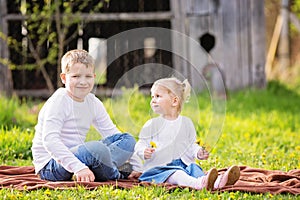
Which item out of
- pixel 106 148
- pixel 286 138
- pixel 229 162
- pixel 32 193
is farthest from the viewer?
pixel 286 138

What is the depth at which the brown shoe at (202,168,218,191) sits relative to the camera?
373cm

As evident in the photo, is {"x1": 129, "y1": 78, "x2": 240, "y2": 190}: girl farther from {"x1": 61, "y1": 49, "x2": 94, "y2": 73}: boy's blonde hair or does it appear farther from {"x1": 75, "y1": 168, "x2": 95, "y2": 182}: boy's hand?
{"x1": 61, "y1": 49, "x2": 94, "y2": 73}: boy's blonde hair

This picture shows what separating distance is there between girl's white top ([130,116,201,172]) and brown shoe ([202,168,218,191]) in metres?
0.26

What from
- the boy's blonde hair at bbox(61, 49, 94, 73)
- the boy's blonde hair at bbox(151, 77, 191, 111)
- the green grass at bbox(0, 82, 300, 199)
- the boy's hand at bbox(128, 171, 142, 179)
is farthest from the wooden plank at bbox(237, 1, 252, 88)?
the boy's blonde hair at bbox(61, 49, 94, 73)

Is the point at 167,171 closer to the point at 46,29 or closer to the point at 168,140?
the point at 168,140

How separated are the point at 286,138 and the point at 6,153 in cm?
261

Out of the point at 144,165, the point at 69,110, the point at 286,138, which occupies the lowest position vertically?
the point at 286,138

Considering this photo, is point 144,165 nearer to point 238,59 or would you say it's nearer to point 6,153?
point 6,153

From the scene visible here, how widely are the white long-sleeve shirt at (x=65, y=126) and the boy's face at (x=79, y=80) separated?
60mm

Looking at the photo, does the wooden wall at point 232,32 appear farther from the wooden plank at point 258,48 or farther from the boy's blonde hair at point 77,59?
the boy's blonde hair at point 77,59

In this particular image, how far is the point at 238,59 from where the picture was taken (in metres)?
8.88

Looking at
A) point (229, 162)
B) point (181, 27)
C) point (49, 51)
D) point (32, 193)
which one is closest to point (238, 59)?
point (181, 27)

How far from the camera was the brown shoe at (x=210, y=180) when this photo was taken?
3.73 m

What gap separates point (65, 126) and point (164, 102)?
24.8 inches
